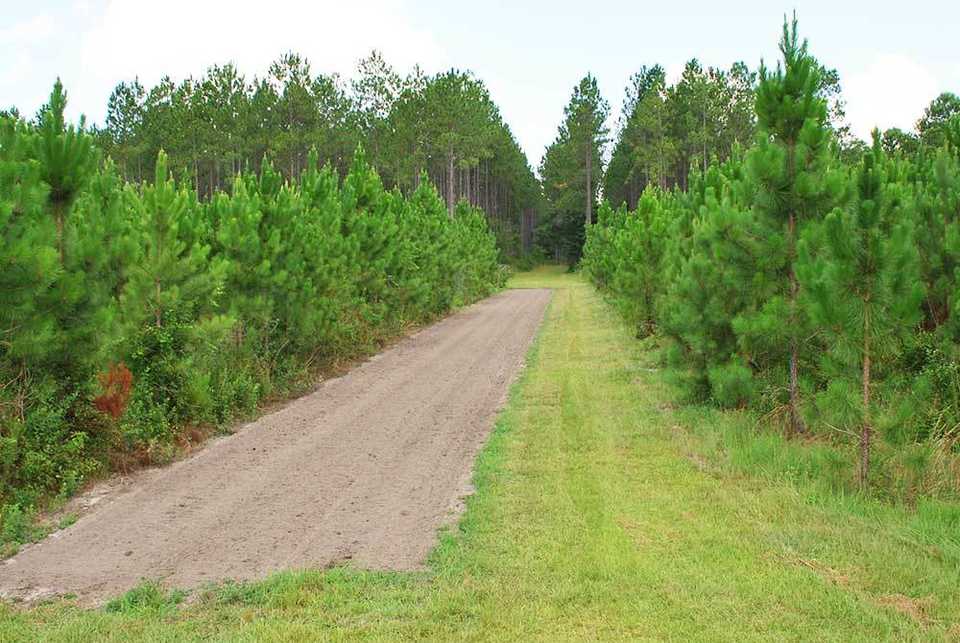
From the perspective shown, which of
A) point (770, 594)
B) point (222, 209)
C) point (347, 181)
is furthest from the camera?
point (347, 181)

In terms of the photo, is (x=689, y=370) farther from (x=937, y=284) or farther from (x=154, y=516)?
(x=154, y=516)

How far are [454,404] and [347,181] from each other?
8.19 metres

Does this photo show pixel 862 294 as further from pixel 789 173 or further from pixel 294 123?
pixel 294 123

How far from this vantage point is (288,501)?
23.6 ft

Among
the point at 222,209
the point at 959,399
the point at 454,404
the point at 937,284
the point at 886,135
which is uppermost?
the point at 886,135

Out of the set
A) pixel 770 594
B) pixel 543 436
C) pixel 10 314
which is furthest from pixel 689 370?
pixel 10 314

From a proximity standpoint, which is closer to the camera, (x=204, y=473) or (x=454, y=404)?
(x=204, y=473)

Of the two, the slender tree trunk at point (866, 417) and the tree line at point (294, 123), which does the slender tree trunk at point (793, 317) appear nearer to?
the slender tree trunk at point (866, 417)

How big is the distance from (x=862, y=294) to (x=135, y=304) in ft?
23.7

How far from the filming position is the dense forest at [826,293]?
6.54 metres

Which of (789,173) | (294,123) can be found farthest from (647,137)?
(789,173)

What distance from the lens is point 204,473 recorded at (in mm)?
8297

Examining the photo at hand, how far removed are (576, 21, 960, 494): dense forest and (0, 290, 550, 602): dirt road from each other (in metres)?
3.30

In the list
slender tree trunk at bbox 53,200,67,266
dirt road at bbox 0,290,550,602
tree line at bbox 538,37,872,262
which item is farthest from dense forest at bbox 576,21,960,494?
tree line at bbox 538,37,872,262
